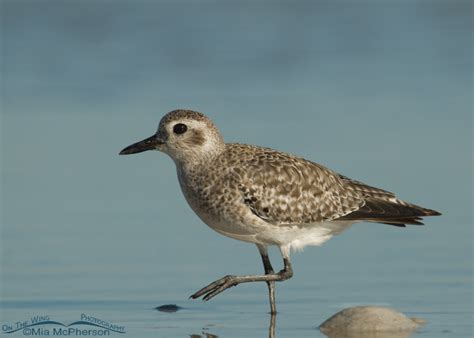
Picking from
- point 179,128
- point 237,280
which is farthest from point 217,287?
point 179,128

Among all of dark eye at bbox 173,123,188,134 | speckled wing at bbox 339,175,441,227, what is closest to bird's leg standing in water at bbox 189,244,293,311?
speckled wing at bbox 339,175,441,227

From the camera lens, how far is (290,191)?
1227 centimetres

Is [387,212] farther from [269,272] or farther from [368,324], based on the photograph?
[368,324]

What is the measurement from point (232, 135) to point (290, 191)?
19.9 feet

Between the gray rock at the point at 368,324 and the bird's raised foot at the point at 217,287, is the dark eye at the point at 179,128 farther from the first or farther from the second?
the gray rock at the point at 368,324

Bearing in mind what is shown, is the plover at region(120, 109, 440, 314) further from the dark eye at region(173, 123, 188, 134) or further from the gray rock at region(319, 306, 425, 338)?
the gray rock at region(319, 306, 425, 338)

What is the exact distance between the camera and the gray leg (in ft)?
38.5

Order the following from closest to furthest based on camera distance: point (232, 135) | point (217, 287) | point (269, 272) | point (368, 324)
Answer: point (368, 324) < point (217, 287) < point (269, 272) < point (232, 135)

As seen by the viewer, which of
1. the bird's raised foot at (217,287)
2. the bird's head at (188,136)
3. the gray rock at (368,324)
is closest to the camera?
the gray rock at (368,324)

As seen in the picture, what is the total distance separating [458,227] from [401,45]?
11.1m

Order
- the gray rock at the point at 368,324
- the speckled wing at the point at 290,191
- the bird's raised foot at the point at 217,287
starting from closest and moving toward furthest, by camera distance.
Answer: the gray rock at the point at 368,324 < the bird's raised foot at the point at 217,287 < the speckled wing at the point at 290,191

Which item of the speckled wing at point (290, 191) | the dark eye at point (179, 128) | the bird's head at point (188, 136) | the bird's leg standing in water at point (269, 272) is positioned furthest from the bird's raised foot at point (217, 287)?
the dark eye at point (179, 128)

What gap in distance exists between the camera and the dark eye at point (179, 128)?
12.2 meters

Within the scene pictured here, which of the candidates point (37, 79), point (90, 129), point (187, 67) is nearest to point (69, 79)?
point (37, 79)
